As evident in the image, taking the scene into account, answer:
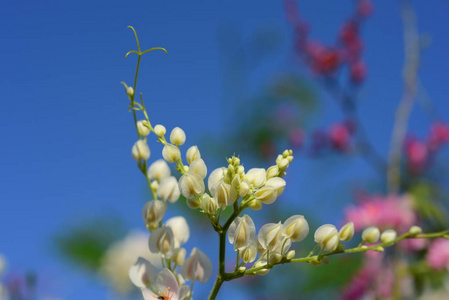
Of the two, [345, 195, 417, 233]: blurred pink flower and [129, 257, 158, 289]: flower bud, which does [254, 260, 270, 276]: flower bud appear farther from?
[345, 195, 417, 233]: blurred pink flower

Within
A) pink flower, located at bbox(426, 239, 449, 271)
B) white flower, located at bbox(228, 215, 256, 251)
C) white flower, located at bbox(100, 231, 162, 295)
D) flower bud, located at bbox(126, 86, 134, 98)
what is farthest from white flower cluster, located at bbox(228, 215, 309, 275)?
white flower, located at bbox(100, 231, 162, 295)

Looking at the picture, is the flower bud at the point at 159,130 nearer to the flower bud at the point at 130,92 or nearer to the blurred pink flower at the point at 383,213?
the flower bud at the point at 130,92

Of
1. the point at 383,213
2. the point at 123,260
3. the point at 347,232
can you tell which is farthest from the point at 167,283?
the point at 123,260

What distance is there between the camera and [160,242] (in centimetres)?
28

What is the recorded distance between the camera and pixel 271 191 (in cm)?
26

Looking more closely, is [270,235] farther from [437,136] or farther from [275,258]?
[437,136]

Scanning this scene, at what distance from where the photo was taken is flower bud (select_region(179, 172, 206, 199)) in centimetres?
26

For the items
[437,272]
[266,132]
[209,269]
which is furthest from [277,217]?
[209,269]

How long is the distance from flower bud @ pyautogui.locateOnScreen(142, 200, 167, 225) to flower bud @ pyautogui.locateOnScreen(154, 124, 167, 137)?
0.04 m

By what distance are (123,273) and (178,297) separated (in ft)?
3.84

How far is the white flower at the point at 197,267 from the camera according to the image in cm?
28

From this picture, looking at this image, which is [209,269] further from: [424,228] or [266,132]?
[266,132]

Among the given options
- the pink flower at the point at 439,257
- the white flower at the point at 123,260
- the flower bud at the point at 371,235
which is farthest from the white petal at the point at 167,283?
the white flower at the point at 123,260

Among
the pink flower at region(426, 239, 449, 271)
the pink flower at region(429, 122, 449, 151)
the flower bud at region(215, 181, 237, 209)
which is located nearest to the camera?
the flower bud at region(215, 181, 237, 209)
